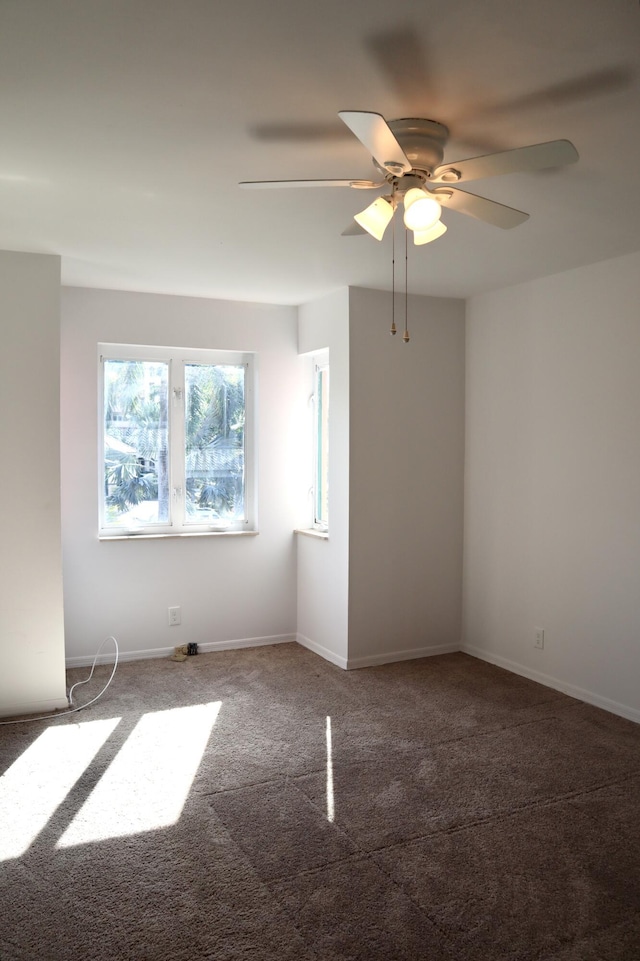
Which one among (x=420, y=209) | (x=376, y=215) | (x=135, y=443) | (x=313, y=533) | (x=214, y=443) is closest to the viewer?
(x=420, y=209)

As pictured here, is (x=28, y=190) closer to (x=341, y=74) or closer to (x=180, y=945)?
(x=341, y=74)

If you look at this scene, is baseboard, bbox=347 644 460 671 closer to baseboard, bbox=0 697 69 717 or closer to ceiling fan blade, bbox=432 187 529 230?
baseboard, bbox=0 697 69 717

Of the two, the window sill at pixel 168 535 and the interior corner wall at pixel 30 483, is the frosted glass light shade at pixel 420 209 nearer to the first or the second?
the interior corner wall at pixel 30 483

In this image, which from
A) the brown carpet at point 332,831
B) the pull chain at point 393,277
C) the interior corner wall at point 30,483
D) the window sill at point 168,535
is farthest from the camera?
the window sill at point 168,535

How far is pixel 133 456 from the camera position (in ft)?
15.7

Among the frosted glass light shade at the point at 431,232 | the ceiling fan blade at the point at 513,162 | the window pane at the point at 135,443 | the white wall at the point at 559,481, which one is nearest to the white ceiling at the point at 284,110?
the ceiling fan blade at the point at 513,162

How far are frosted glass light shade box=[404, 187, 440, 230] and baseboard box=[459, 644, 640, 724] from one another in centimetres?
274

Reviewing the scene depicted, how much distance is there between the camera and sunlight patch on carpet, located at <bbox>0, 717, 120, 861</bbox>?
2662mm

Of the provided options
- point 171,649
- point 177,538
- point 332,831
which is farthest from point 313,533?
point 332,831

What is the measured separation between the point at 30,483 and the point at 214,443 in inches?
59.5

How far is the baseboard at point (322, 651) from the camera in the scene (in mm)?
4562

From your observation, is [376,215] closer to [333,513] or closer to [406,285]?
[406,285]

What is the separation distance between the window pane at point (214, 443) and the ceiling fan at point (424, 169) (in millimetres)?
2751

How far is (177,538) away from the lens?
4.80m
